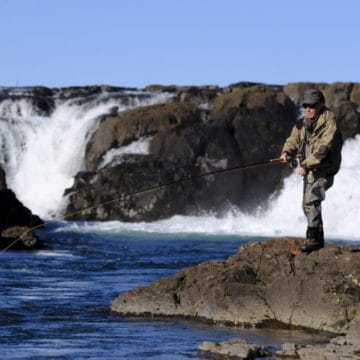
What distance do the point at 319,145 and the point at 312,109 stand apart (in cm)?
43

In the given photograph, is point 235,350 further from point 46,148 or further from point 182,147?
point 46,148

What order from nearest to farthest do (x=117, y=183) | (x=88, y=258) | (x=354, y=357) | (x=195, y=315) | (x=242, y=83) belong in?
(x=354, y=357) < (x=195, y=315) < (x=88, y=258) < (x=117, y=183) < (x=242, y=83)

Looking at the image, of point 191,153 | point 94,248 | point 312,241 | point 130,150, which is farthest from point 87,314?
point 130,150

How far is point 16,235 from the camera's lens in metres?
25.5

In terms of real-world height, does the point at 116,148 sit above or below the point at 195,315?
above

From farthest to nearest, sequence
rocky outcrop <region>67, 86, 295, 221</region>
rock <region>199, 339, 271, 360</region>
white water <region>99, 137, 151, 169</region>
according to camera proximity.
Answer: white water <region>99, 137, 151, 169</region>
rocky outcrop <region>67, 86, 295, 221</region>
rock <region>199, 339, 271, 360</region>

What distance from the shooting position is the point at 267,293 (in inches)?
473

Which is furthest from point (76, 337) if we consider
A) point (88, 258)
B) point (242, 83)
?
point (242, 83)

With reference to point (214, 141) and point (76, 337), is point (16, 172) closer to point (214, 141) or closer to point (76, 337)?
point (214, 141)

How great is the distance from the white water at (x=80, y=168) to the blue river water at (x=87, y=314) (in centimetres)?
1322

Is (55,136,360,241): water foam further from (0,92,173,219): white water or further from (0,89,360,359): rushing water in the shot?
(0,92,173,219): white water

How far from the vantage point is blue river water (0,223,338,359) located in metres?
10.4

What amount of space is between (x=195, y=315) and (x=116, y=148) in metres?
33.5

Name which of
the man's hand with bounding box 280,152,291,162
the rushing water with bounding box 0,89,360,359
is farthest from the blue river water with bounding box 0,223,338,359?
the man's hand with bounding box 280,152,291,162
